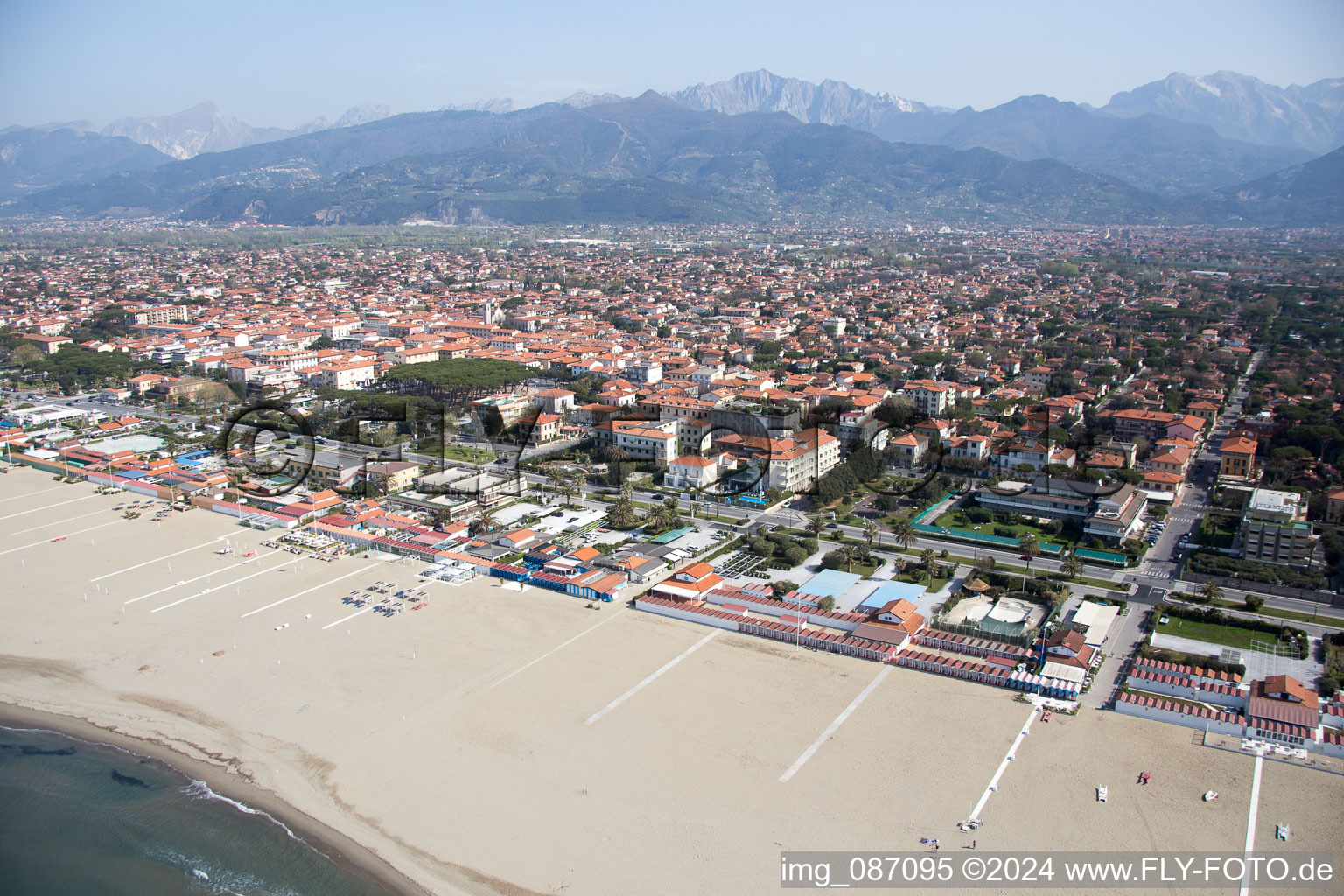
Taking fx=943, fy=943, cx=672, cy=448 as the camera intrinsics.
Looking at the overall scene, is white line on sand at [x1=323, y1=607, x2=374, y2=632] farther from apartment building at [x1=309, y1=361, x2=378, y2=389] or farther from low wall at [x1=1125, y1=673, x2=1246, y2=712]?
apartment building at [x1=309, y1=361, x2=378, y2=389]

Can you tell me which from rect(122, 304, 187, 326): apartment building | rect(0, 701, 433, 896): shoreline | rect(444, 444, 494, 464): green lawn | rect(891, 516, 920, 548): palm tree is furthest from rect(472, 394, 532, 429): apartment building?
rect(122, 304, 187, 326): apartment building

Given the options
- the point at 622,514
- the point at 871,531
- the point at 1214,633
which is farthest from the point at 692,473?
the point at 1214,633

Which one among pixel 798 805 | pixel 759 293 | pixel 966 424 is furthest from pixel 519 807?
pixel 759 293

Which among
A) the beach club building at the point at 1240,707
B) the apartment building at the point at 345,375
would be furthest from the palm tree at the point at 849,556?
the apartment building at the point at 345,375

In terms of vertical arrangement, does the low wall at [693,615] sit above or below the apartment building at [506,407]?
below

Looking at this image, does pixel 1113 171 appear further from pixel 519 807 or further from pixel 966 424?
pixel 519 807

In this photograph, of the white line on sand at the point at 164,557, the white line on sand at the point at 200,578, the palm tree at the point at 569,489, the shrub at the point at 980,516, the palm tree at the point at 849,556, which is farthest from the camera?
the palm tree at the point at 569,489

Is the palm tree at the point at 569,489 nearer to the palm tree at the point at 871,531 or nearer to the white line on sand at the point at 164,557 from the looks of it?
the palm tree at the point at 871,531
